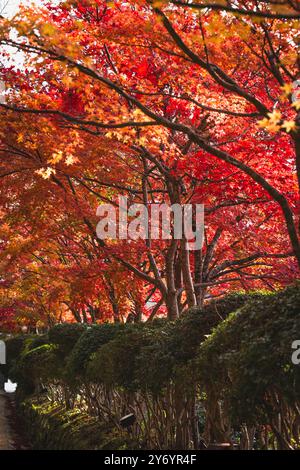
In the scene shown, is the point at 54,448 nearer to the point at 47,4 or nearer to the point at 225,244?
the point at 225,244

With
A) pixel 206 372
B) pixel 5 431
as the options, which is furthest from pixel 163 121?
pixel 5 431

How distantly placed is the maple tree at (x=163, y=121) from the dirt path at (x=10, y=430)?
4.04 metres

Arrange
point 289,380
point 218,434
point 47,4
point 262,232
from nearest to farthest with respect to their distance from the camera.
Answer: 1. point 289,380
2. point 218,434
3. point 47,4
4. point 262,232

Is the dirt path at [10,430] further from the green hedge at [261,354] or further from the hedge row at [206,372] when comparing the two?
the green hedge at [261,354]

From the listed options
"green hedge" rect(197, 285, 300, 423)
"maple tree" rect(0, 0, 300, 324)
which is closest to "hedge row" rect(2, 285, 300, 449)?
"green hedge" rect(197, 285, 300, 423)

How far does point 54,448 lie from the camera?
466 inches

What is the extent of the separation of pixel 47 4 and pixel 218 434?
949 centimetres

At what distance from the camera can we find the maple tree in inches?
291

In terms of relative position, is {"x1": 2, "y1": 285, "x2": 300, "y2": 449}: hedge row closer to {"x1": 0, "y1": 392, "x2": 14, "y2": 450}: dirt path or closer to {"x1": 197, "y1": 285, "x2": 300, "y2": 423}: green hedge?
{"x1": 197, "y1": 285, "x2": 300, "y2": 423}: green hedge

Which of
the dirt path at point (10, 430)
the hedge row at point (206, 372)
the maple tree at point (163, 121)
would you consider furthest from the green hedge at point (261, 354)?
the dirt path at point (10, 430)

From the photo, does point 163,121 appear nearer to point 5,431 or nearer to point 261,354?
point 261,354

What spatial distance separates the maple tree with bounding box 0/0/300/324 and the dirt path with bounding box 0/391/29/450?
159 inches

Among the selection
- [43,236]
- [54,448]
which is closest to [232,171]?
[54,448]

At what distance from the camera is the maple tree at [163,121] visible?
739 cm
